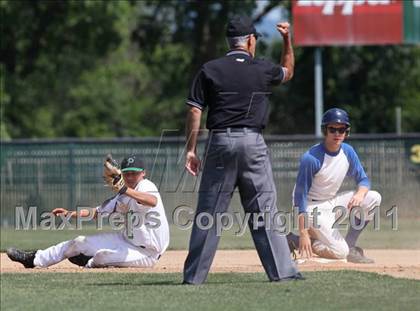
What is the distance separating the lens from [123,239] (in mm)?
10812

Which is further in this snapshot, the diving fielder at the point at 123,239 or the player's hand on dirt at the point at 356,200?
the player's hand on dirt at the point at 356,200

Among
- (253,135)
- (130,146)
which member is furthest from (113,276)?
(130,146)

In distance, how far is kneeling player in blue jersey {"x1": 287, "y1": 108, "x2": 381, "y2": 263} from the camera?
11195 mm

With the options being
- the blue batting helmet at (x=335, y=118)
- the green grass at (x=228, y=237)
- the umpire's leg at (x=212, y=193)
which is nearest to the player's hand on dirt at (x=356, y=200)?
the blue batting helmet at (x=335, y=118)

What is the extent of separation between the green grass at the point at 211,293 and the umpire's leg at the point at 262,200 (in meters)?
0.19

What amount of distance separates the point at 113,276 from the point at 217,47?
23.1 m

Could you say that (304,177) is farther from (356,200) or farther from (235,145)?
(235,145)

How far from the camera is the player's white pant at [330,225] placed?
11.3 m

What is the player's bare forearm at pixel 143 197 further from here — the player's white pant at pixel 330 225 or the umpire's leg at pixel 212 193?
the player's white pant at pixel 330 225

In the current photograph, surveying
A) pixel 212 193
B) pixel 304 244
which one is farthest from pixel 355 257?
pixel 212 193

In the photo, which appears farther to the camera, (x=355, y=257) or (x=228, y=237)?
(x=228, y=237)

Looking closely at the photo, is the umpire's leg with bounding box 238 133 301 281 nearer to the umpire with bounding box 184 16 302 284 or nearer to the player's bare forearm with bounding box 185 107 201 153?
the umpire with bounding box 184 16 302 284

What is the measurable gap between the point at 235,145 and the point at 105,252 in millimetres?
2693

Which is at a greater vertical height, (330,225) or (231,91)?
(231,91)
